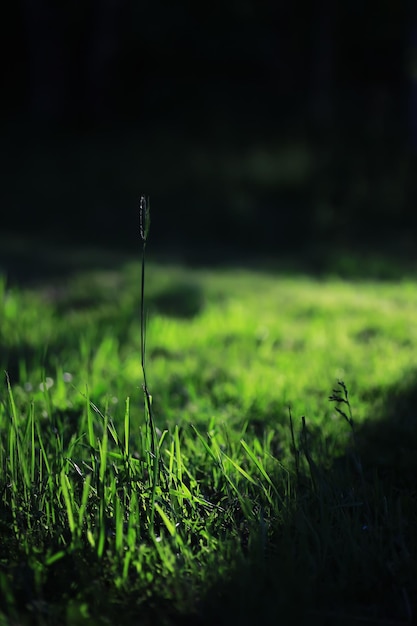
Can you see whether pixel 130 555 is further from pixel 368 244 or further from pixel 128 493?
pixel 368 244

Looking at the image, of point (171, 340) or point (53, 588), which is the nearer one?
point (53, 588)

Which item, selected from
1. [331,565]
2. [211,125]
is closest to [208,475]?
[331,565]

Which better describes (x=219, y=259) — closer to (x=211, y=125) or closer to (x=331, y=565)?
(x=331, y=565)

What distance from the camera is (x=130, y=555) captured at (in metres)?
1.81

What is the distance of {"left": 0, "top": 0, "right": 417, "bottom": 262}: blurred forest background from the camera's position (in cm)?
1162

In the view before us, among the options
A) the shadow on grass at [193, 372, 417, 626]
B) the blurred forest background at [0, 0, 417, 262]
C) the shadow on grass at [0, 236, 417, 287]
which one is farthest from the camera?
the blurred forest background at [0, 0, 417, 262]

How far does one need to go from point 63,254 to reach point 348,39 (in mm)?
21145

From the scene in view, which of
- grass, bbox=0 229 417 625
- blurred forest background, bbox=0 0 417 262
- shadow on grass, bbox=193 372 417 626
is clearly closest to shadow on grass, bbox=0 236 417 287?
blurred forest background, bbox=0 0 417 262

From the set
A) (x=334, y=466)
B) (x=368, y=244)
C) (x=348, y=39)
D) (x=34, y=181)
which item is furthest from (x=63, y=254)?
(x=348, y=39)

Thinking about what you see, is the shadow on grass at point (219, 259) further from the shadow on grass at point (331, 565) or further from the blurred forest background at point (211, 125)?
the shadow on grass at point (331, 565)

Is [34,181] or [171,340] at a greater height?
[34,181]

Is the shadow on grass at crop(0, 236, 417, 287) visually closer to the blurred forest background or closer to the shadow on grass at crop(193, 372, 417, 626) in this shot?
the blurred forest background

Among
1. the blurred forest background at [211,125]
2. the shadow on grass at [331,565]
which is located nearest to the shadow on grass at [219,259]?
the blurred forest background at [211,125]

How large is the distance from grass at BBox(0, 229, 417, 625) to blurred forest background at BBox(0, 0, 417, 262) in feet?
20.8
